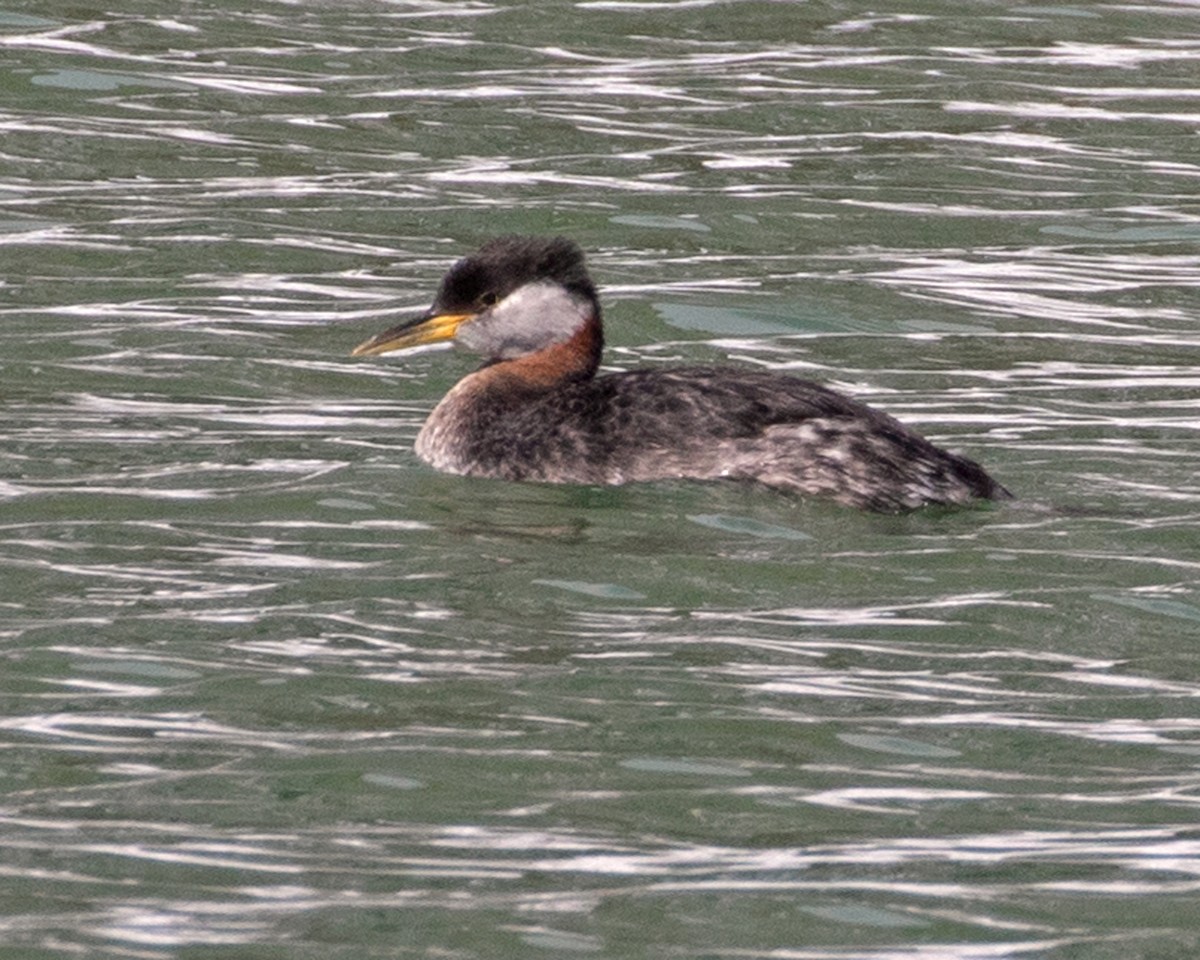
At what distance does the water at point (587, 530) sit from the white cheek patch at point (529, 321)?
55cm

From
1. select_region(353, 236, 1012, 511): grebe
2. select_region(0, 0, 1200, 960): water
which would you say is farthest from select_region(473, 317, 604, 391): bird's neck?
select_region(0, 0, 1200, 960): water

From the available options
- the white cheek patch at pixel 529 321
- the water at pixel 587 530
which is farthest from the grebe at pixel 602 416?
the water at pixel 587 530

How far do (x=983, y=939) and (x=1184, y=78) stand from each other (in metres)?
12.7

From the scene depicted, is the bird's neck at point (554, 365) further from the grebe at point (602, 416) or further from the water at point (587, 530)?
the water at point (587, 530)

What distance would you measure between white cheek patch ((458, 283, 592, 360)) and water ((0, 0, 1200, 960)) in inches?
21.5

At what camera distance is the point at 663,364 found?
496 inches

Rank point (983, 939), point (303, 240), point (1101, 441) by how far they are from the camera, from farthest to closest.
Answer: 1. point (303, 240)
2. point (1101, 441)
3. point (983, 939)

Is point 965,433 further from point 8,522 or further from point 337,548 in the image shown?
point 8,522

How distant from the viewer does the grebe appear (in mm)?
9812

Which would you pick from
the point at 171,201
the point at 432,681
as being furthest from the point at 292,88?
the point at 432,681

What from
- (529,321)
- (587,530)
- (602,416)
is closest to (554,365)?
(529,321)

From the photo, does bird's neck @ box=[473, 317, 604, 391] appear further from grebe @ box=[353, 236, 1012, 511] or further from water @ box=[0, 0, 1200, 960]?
water @ box=[0, 0, 1200, 960]

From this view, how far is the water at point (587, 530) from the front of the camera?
6406 millimetres

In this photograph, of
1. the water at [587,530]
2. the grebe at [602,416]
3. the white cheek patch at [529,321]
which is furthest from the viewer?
the white cheek patch at [529,321]
